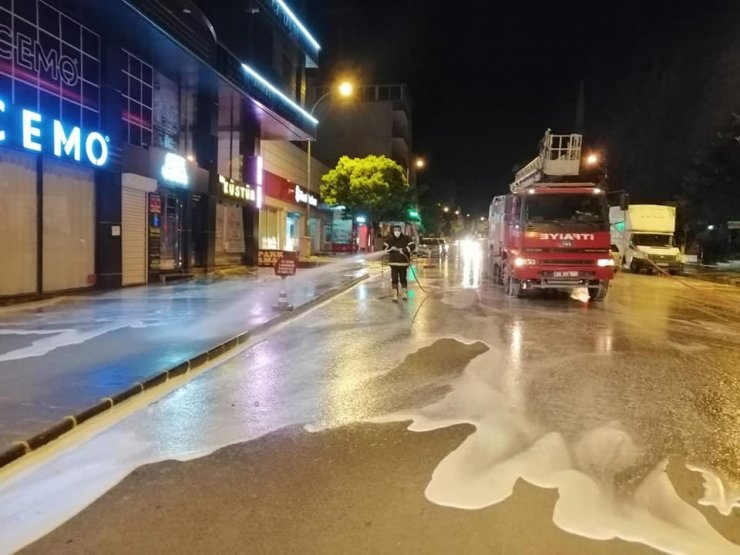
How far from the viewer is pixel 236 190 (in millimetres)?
27000

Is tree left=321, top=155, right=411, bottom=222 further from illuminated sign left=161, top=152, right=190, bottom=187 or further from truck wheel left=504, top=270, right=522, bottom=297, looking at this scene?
truck wheel left=504, top=270, right=522, bottom=297

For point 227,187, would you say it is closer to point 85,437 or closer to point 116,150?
point 116,150

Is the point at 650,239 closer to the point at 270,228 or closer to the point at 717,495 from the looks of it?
the point at 270,228

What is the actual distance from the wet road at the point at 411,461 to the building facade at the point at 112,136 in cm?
759

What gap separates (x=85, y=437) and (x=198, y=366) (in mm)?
2954

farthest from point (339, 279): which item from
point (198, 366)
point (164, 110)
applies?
point (198, 366)

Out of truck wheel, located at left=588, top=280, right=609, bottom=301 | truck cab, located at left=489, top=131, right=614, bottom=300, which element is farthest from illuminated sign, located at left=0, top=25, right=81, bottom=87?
truck wheel, located at left=588, top=280, right=609, bottom=301

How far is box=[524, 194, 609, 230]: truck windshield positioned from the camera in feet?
54.1

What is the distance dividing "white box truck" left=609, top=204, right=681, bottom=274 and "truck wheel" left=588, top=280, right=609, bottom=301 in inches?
658

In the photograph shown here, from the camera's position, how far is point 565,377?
8.23m

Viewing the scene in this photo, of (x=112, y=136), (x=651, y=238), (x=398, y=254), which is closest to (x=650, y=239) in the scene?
(x=651, y=238)

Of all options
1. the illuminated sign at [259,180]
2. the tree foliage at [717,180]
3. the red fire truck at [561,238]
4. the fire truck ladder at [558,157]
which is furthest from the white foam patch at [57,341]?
the tree foliage at [717,180]

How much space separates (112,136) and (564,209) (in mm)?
12005

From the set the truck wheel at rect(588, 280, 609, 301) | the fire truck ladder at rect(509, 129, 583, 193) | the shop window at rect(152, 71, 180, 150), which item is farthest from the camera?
the shop window at rect(152, 71, 180, 150)
